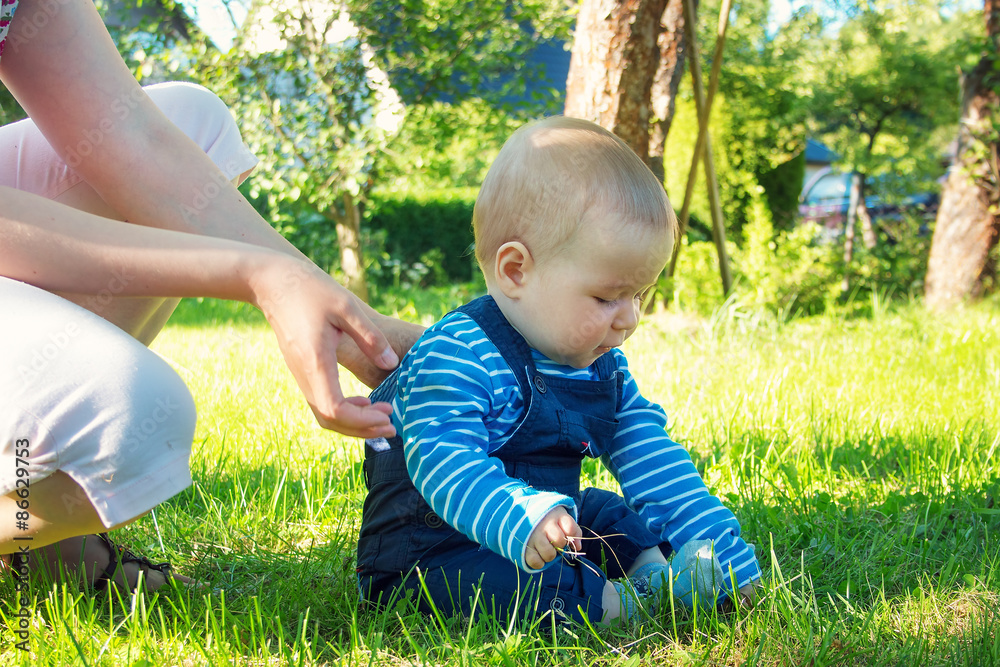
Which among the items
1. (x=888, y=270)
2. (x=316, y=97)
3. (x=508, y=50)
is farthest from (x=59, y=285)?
(x=888, y=270)

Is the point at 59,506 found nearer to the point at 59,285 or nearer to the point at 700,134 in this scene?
the point at 59,285

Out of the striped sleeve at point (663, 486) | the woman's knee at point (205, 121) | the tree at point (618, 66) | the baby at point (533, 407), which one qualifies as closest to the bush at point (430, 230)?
the tree at point (618, 66)

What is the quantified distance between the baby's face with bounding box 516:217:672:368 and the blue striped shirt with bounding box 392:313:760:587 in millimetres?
92

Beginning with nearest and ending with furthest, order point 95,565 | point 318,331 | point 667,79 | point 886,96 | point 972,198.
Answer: point 318,331 < point 95,565 < point 667,79 < point 972,198 < point 886,96

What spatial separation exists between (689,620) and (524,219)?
805mm

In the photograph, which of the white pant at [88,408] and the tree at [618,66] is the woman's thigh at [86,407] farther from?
the tree at [618,66]

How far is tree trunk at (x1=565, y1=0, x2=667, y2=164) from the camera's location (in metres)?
4.34

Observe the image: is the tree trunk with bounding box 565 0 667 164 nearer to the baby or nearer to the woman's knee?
the woman's knee

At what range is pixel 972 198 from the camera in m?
6.37

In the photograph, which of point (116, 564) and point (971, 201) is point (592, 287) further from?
point (971, 201)

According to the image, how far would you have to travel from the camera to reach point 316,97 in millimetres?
6781

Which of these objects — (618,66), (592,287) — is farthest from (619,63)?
(592,287)

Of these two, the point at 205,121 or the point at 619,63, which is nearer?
the point at 205,121

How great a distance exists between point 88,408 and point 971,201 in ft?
22.6
